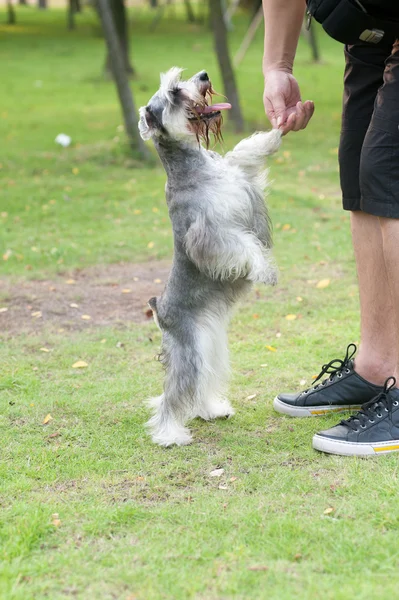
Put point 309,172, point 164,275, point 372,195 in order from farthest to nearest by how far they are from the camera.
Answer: point 309,172, point 164,275, point 372,195

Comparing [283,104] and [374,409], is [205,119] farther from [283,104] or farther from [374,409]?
[374,409]

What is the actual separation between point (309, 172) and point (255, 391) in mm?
7002

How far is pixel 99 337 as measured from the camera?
18.3ft

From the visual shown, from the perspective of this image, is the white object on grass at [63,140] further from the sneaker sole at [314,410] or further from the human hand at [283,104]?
the sneaker sole at [314,410]

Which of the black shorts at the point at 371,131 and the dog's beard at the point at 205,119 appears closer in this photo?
the black shorts at the point at 371,131

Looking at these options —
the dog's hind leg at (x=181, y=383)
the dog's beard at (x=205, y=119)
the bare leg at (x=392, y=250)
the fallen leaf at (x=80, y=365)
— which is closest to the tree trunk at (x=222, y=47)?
the fallen leaf at (x=80, y=365)

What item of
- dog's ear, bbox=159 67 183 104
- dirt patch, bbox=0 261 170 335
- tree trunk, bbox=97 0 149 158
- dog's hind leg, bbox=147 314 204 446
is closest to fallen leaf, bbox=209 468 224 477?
dog's hind leg, bbox=147 314 204 446

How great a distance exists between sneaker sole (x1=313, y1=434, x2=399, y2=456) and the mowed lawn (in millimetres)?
51

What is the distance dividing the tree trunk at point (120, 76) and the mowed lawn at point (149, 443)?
1.36 meters

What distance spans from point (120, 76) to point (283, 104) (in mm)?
7604

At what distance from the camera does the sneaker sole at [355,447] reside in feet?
11.5

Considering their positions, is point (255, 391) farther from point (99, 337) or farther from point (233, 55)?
point (233, 55)

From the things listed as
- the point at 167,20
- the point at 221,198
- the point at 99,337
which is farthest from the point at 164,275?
the point at 167,20

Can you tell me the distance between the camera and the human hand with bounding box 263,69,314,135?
397 centimetres
